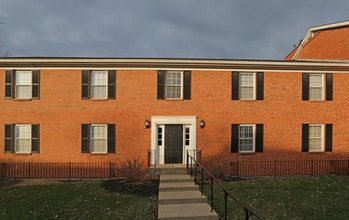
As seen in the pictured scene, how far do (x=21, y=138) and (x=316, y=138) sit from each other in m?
17.4

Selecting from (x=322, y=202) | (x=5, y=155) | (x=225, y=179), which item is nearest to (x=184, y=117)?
(x=225, y=179)

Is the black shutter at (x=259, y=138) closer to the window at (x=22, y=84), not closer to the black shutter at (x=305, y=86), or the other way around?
the black shutter at (x=305, y=86)

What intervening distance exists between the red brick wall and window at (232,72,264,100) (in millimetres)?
300

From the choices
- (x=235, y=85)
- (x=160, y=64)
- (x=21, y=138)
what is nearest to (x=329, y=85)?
(x=235, y=85)

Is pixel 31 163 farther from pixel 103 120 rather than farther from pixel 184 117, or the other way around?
pixel 184 117

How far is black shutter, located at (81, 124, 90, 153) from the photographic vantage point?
47.3 ft

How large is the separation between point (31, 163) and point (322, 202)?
14.2 m

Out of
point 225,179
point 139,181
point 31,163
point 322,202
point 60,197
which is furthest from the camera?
point 31,163

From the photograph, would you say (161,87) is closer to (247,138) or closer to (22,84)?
(247,138)

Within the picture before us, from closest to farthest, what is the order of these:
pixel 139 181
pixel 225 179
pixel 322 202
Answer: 1. pixel 322 202
2. pixel 139 181
3. pixel 225 179

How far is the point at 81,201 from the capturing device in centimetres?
937

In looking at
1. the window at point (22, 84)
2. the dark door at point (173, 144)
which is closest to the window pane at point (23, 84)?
the window at point (22, 84)

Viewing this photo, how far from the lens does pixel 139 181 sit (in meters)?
11.5

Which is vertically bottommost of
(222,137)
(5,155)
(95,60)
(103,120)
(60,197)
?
(60,197)
